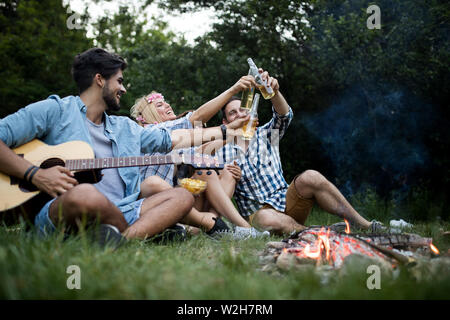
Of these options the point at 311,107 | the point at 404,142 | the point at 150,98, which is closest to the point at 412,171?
the point at 404,142

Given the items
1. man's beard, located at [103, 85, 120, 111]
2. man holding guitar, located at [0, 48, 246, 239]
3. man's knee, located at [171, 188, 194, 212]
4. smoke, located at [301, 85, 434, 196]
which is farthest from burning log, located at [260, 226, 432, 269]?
smoke, located at [301, 85, 434, 196]

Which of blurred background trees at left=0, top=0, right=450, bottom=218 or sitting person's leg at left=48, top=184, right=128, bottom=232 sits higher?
blurred background trees at left=0, top=0, right=450, bottom=218

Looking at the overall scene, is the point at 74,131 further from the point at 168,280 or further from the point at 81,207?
the point at 168,280

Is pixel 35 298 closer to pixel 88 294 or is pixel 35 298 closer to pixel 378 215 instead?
pixel 88 294

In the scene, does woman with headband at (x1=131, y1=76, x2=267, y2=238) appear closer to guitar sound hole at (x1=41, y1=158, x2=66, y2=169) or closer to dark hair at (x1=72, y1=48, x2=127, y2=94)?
guitar sound hole at (x1=41, y1=158, x2=66, y2=169)

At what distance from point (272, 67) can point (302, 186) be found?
3827 mm

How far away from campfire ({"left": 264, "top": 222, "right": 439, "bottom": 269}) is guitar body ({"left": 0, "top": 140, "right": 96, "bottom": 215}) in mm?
1434

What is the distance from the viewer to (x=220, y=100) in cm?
381

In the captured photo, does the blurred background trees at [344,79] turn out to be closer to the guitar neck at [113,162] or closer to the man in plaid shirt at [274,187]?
the man in plaid shirt at [274,187]

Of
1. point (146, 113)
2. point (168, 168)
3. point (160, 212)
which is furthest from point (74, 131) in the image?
point (146, 113)

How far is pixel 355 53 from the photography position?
20.1 ft

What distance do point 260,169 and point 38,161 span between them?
2.35 m

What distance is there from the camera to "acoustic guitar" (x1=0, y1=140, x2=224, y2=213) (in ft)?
8.59

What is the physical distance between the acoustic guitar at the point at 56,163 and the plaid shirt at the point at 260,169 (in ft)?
5.13
